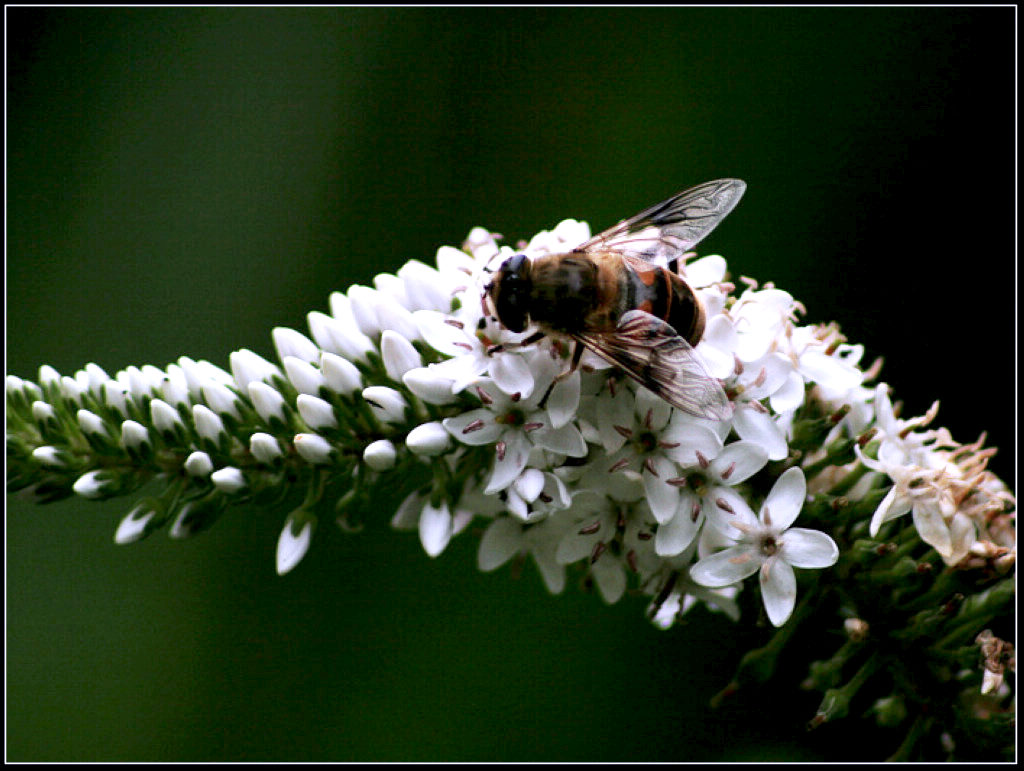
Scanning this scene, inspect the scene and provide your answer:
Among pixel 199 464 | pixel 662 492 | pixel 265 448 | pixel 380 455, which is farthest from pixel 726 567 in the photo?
pixel 199 464

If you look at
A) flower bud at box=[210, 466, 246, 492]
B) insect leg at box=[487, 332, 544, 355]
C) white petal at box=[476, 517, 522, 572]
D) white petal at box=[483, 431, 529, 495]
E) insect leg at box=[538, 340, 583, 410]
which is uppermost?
insect leg at box=[487, 332, 544, 355]

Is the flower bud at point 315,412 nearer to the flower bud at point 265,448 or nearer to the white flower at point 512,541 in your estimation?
the flower bud at point 265,448

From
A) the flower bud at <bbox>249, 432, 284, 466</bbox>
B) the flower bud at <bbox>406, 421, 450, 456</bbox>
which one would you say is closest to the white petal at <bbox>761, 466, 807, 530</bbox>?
the flower bud at <bbox>406, 421, 450, 456</bbox>

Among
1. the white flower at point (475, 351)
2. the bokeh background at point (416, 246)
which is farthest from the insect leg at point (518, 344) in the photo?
the bokeh background at point (416, 246)

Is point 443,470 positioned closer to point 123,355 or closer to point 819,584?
point 819,584

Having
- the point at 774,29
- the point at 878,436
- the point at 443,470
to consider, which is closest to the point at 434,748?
the point at 443,470

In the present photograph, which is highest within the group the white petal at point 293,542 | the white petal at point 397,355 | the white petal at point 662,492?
the white petal at point 397,355

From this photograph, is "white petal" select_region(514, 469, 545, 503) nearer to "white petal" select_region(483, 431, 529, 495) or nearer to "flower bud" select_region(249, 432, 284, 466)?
"white petal" select_region(483, 431, 529, 495)

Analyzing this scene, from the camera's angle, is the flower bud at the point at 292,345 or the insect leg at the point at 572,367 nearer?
the insect leg at the point at 572,367
